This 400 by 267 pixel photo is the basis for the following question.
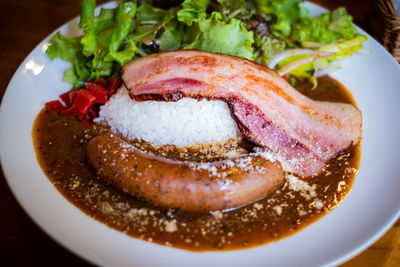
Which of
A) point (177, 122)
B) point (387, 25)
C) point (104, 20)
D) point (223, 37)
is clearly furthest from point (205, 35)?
point (387, 25)

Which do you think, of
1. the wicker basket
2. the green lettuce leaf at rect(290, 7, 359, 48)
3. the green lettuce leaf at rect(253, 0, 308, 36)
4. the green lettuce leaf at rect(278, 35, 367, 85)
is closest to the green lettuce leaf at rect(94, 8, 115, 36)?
the green lettuce leaf at rect(253, 0, 308, 36)

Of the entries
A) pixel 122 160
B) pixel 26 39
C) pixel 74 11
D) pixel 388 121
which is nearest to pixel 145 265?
pixel 122 160

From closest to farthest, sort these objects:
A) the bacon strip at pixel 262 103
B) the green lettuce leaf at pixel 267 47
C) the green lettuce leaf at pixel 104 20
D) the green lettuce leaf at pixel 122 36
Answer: the bacon strip at pixel 262 103, the green lettuce leaf at pixel 122 36, the green lettuce leaf at pixel 104 20, the green lettuce leaf at pixel 267 47

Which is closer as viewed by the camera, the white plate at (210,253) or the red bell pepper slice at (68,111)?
the white plate at (210,253)

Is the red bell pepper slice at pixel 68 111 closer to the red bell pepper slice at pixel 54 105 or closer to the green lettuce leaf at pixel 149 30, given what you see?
the red bell pepper slice at pixel 54 105

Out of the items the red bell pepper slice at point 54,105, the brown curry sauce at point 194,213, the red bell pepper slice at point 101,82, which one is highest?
the red bell pepper slice at point 101,82

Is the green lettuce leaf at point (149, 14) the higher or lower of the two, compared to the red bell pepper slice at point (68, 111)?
higher

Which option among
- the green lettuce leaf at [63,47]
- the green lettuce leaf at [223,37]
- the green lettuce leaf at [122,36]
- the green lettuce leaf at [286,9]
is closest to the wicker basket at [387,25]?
the green lettuce leaf at [286,9]

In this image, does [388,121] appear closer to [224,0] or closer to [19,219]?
[224,0]
